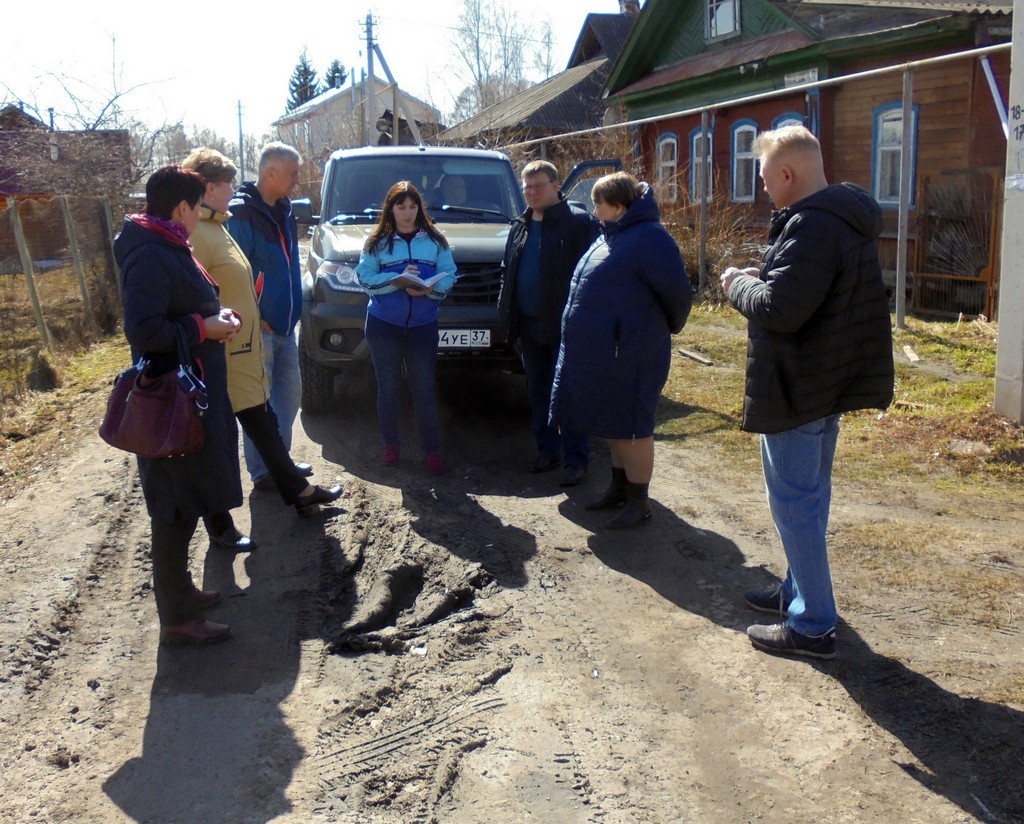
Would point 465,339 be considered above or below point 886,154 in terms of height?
below

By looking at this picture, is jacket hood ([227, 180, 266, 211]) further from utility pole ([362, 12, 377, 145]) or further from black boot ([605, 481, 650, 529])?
utility pole ([362, 12, 377, 145])

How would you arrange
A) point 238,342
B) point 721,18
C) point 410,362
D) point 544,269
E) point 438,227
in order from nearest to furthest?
point 238,342 → point 544,269 → point 410,362 → point 438,227 → point 721,18

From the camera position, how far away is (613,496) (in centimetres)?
538

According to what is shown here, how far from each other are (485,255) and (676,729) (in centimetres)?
447

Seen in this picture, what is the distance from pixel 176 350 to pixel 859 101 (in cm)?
1499

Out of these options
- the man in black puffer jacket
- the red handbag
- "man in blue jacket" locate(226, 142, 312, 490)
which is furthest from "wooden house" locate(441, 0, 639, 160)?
the man in black puffer jacket

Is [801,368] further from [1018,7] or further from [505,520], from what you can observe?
[1018,7]

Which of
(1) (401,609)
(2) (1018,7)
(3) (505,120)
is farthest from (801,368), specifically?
(3) (505,120)

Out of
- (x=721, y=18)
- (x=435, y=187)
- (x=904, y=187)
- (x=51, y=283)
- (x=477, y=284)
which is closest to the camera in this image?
(x=477, y=284)

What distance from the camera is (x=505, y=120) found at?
1278 inches

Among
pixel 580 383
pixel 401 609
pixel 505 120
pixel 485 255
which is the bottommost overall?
pixel 401 609

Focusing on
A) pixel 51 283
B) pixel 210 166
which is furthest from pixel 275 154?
pixel 51 283

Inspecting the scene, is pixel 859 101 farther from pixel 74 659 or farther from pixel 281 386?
pixel 74 659

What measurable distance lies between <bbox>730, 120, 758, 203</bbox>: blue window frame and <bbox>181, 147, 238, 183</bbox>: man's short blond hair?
51.9 feet
